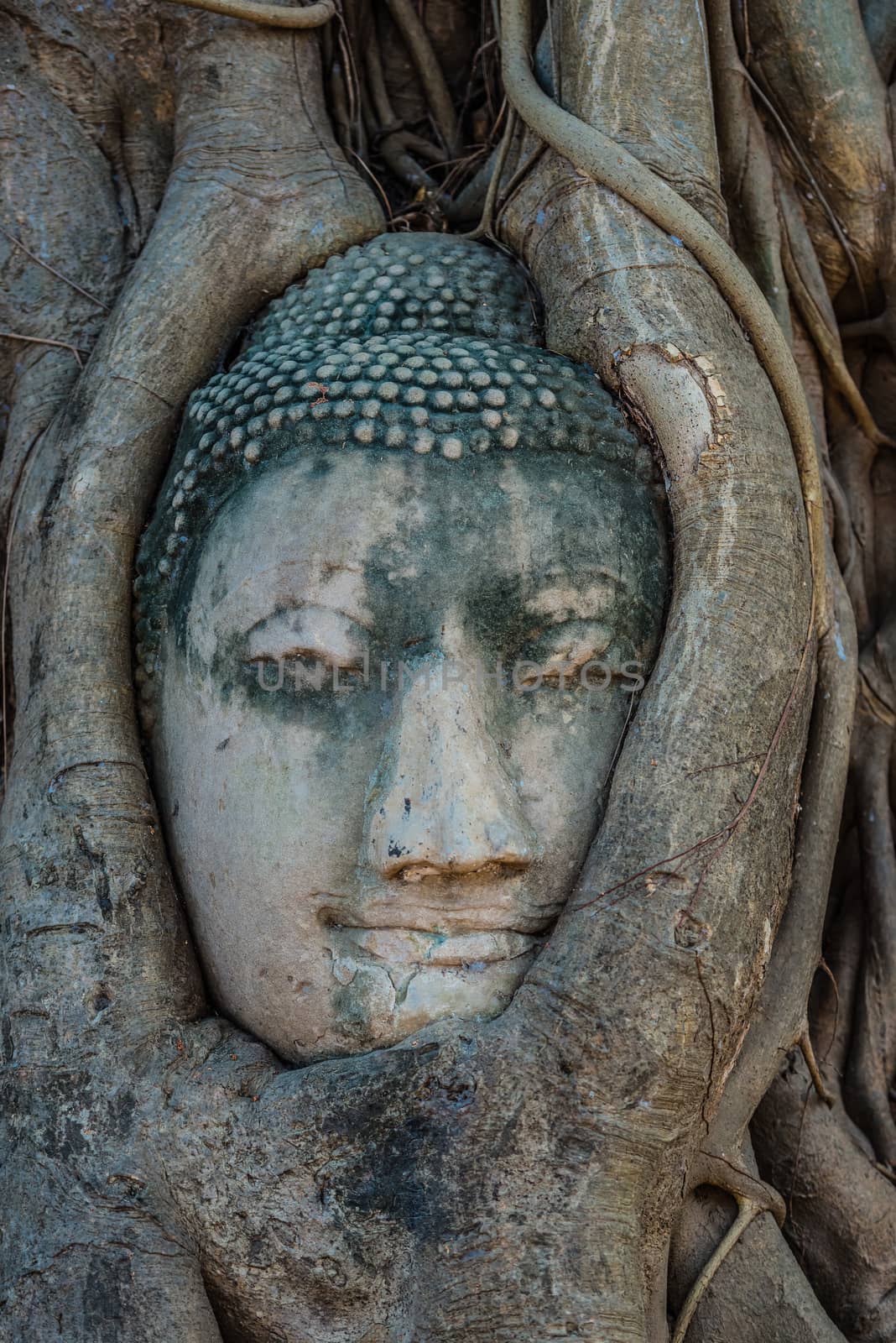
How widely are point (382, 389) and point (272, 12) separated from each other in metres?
0.89

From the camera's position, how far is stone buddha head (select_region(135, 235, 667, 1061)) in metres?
1.68

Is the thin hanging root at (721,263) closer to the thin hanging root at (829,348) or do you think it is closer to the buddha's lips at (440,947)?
the thin hanging root at (829,348)

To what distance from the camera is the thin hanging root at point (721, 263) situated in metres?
1.94

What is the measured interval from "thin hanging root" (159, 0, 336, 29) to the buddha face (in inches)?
37.1

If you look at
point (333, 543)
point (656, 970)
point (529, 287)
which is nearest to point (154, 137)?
point (529, 287)

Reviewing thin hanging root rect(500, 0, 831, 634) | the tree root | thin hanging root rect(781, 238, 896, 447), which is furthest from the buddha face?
thin hanging root rect(781, 238, 896, 447)

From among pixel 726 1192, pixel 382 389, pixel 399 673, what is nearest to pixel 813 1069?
pixel 726 1192

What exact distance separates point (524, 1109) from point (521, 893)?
281 millimetres

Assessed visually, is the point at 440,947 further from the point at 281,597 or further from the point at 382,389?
the point at 382,389

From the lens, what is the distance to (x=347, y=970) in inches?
66.9

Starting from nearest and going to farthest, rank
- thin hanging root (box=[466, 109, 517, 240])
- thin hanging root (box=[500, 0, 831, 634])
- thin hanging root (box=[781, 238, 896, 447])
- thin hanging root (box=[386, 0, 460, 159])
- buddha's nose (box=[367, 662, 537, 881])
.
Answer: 1. buddha's nose (box=[367, 662, 537, 881])
2. thin hanging root (box=[500, 0, 831, 634])
3. thin hanging root (box=[466, 109, 517, 240])
4. thin hanging root (box=[781, 238, 896, 447])
5. thin hanging root (box=[386, 0, 460, 159])

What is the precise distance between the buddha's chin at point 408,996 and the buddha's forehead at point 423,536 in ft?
1.57

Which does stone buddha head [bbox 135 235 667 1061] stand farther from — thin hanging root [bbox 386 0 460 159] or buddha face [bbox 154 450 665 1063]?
thin hanging root [bbox 386 0 460 159]

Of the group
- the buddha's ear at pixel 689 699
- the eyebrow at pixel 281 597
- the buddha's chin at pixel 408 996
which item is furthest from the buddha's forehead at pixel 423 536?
the buddha's chin at pixel 408 996
